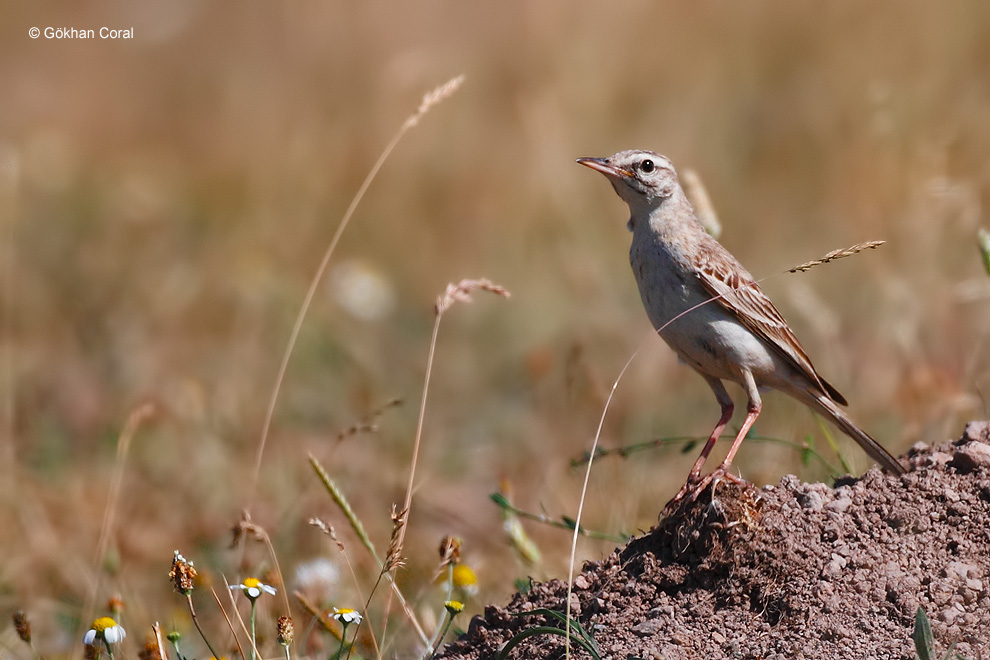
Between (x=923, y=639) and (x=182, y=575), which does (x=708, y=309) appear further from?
(x=182, y=575)

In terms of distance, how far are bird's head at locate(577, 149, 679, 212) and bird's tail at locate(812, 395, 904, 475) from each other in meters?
1.25

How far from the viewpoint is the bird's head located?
580 centimetres

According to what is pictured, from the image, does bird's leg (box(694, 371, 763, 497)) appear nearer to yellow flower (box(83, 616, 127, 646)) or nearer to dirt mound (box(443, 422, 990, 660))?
dirt mound (box(443, 422, 990, 660))

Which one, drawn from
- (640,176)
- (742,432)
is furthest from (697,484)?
(640,176)

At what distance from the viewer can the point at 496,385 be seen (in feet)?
34.1

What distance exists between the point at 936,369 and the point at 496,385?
3874 mm

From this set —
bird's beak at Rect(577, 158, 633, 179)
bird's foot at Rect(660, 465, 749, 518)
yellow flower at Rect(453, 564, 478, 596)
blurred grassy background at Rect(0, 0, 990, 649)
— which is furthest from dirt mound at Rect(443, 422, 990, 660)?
bird's beak at Rect(577, 158, 633, 179)

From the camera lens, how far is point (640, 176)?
580cm

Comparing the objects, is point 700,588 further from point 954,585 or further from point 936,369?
point 936,369

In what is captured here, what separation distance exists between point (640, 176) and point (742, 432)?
1.43 metres

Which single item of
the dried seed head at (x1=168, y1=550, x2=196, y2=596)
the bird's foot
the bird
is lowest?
the dried seed head at (x1=168, y1=550, x2=196, y2=596)

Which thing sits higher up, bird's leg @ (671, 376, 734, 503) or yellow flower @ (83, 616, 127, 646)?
bird's leg @ (671, 376, 734, 503)

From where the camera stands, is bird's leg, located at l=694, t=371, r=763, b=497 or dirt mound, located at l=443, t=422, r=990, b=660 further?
bird's leg, located at l=694, t=371, r=763, b=497

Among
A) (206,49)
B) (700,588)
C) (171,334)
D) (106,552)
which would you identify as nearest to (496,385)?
(171,334)
